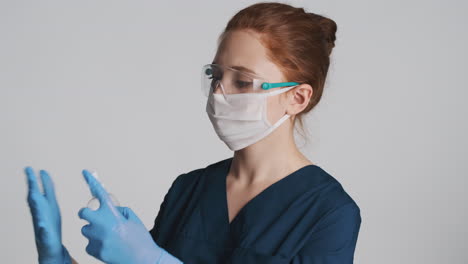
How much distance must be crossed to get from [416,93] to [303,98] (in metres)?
1.48

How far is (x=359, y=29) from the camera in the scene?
9.92ft

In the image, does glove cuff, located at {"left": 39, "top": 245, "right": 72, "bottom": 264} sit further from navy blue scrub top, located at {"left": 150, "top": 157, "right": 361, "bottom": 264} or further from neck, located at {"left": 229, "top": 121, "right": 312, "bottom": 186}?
neck, located at {"left": 229, "top": 121, "right": 312, "bottom": 186}

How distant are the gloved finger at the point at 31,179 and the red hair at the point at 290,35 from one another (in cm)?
57

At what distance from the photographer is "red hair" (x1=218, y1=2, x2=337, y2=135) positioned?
5.36 feet

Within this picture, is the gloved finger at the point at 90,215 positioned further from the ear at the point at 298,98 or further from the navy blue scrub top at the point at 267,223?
the ear at the point at 298,98

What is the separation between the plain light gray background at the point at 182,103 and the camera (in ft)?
9.97

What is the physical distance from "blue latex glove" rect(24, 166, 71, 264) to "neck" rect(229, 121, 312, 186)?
19.3 inches

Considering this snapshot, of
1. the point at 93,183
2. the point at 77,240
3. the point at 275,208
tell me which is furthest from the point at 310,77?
the point at 77,240

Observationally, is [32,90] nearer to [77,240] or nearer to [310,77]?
[77,240]

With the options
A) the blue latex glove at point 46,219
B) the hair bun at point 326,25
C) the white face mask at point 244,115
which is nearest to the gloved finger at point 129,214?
the blue latex glove at point 46,219

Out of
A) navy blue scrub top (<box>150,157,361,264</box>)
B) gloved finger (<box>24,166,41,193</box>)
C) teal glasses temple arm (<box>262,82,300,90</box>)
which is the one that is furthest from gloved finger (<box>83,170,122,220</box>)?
teal glasses temple arm (<box>262,82,300,90</box>)

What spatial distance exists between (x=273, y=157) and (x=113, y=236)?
1.59 ft

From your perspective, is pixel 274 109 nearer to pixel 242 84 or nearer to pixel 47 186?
pixel 242 84

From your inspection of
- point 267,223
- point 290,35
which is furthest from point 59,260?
point 290,35
